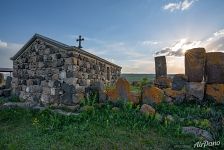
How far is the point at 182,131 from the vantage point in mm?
6410

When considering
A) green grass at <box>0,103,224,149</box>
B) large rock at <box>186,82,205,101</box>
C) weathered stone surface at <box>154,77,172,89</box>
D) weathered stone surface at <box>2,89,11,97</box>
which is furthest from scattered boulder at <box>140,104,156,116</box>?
weathered stone surface at <box>2,89,11,97</box>

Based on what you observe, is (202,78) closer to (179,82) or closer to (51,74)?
(179,82)

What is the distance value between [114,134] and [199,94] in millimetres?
4500

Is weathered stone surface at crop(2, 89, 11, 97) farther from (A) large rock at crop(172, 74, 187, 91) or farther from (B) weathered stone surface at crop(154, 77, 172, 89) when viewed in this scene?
(A) large rock at crop(172, 74, 187, 91)

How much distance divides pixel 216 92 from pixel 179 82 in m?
1.53

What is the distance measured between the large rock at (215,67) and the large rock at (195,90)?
1.66ft

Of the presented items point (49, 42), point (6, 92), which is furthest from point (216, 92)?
point (6, 92)

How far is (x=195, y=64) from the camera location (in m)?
9.14

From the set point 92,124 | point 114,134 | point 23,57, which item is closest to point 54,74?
point 23,57

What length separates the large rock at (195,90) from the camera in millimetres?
8883

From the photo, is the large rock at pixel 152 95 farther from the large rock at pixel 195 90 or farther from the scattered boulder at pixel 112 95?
the large rock at pixel 195 90

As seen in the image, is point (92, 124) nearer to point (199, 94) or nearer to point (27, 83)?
point (199, 94)

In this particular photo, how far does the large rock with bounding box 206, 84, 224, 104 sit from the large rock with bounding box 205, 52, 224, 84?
28 cm

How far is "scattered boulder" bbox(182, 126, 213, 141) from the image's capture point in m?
6.11
